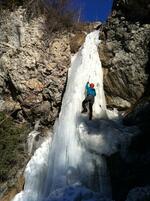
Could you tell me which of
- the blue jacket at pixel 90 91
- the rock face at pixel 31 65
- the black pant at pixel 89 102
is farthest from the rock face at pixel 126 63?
the rock face at pixel 31 65

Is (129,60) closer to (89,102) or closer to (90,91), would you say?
(90,91)

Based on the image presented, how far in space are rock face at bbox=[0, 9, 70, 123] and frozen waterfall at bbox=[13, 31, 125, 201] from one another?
58 centimetres

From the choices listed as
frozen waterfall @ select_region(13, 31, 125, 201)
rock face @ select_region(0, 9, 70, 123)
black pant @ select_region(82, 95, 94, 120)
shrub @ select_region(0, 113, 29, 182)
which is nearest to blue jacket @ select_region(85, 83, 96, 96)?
black pant @ select_region(82, 95, 94, 120)

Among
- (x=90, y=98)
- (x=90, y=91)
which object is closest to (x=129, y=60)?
(x=90, y=91)

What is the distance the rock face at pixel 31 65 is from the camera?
558 inches

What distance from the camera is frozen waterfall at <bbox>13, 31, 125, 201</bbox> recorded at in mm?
10938

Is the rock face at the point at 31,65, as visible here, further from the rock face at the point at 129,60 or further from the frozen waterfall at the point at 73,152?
the rock face at the point at 129,60

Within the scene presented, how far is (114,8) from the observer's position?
610 inches

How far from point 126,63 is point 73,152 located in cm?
431

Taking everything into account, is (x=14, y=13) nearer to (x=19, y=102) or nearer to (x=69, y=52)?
(x=69, y=52)

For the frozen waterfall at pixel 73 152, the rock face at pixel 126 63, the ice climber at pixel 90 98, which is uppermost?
the rock face at pixel 126 63

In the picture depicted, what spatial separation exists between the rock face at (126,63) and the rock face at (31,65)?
1.76m

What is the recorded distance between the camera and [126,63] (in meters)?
14.2

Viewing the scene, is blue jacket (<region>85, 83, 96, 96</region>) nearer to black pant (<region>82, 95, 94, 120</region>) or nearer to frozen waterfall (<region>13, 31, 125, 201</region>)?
black pant (<region>82, 95, 94, 120</region>)
